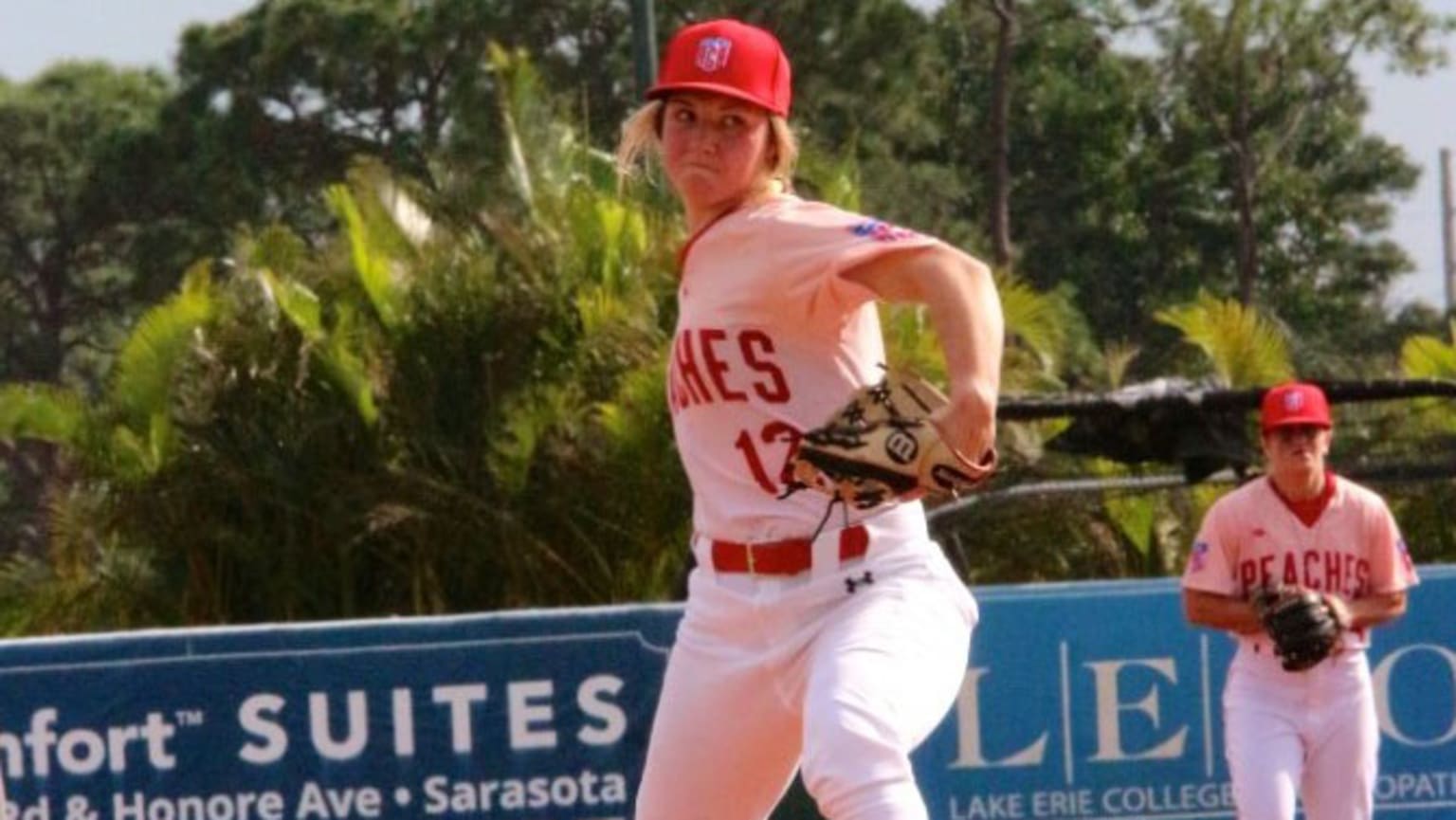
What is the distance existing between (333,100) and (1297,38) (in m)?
13.5

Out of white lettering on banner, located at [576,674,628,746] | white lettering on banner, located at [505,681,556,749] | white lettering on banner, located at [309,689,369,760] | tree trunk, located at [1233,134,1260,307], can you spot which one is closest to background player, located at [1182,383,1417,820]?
white lettering on banner, located at [576,674,628,746]

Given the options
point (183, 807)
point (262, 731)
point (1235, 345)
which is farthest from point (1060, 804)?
point (1235, 345)

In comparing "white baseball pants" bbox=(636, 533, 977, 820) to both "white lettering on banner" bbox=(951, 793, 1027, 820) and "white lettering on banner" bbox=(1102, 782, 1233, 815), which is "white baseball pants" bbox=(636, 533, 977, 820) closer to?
"white lettering on banner" bbox=(951, 793, 1027, 820)

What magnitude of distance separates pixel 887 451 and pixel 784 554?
45 cm

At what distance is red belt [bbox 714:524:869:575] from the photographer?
507 cm

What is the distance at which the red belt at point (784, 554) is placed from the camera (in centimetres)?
507

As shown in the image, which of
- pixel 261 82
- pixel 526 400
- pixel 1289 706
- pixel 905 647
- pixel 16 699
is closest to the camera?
pixel 905 647

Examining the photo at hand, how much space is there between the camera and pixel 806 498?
5113mm

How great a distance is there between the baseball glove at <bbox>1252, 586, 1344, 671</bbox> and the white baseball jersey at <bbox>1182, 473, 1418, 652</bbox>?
0.41 meters

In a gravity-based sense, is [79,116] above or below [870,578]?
above

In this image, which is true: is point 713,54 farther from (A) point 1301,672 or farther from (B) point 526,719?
(B) point 526,719

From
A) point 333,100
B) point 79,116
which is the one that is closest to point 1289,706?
point 333,100

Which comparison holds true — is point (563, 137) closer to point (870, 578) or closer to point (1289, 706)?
point (1289, 706)

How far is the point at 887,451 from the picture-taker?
15.5ft
